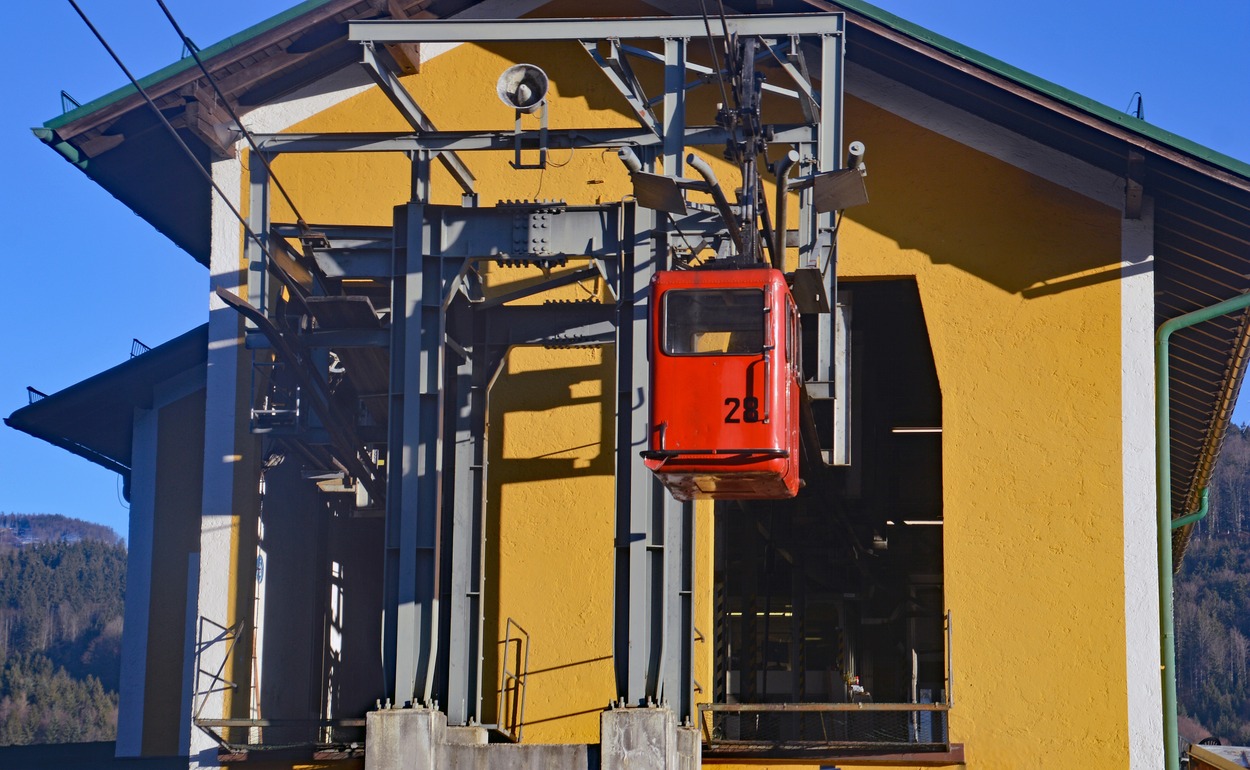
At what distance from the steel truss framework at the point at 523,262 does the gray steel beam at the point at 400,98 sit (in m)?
0.02

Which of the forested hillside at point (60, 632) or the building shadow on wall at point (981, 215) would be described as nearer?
the building shadow on wall at point (981, 215)

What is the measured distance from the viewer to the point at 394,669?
1453 centimetres

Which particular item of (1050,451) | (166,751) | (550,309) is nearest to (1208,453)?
(1050,451)

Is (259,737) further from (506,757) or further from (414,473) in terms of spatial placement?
(414,473)

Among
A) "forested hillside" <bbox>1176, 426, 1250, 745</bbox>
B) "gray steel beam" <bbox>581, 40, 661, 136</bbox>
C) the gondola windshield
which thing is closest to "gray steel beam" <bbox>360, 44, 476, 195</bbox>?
"gray steel beam" <bbox>581, 40, 661, 136</bbox>

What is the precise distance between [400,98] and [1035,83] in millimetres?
6769

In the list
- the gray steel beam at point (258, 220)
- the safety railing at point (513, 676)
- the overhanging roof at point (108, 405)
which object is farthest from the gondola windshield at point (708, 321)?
the overhanging roof at point (108, 405)

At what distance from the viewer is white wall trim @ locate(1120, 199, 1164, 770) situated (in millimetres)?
17125

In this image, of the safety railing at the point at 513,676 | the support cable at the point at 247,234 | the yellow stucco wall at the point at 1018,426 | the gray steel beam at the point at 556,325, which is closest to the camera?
the support cable at the point at 247,234

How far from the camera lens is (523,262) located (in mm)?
15156

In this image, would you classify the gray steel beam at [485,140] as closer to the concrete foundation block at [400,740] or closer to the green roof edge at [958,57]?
the green roof edge at [958,57]

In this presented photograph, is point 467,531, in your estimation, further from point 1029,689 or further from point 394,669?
point 1029,689

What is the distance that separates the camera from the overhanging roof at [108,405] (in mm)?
22453

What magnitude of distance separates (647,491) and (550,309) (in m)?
3.13
